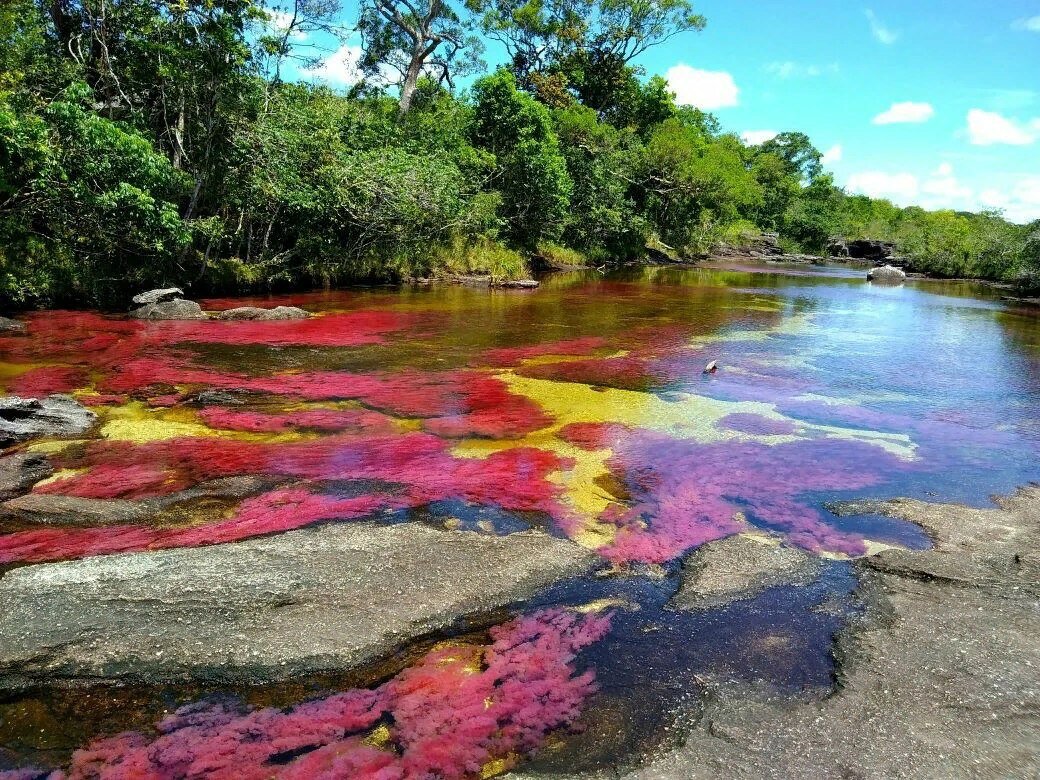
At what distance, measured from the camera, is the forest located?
16.1 m

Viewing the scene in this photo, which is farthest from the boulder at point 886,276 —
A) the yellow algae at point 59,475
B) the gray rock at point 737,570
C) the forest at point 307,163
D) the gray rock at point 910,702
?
the yellow algae at point 59,475

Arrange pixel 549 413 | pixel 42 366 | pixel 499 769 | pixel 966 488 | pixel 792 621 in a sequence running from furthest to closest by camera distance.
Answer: pixel 42 366 → pixel 549 413 → pixel 966 488 → pixel 792 621 → pixel 499 769

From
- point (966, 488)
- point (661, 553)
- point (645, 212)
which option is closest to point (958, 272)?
point (645, 212)

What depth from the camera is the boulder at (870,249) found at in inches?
2554

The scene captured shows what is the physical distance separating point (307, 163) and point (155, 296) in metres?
6.65

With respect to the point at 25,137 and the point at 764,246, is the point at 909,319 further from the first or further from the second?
the point at 764,246

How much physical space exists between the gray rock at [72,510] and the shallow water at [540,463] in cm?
19

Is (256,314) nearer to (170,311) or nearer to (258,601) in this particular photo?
(170,311)

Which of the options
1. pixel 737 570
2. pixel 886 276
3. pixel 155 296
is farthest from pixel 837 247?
pixel 737 570

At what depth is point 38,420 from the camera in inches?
335

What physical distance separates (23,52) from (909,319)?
26929 mm

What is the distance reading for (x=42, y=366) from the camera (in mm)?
11984

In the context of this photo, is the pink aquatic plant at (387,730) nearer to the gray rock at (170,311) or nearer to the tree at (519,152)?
the gray rock at (170,311)

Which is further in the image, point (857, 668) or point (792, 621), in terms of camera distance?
point (792, 621)
